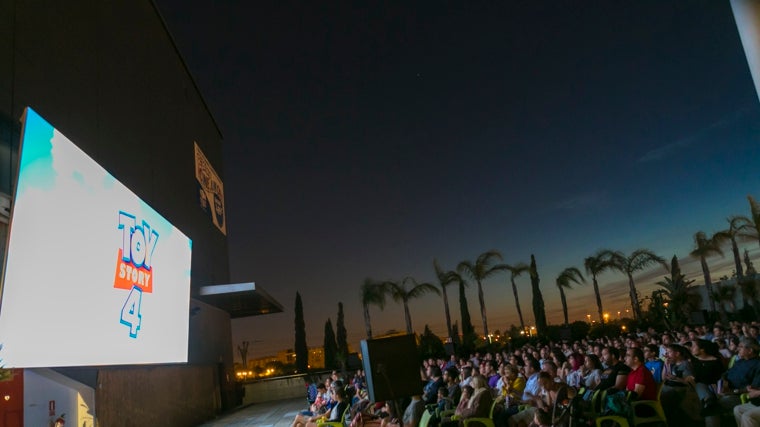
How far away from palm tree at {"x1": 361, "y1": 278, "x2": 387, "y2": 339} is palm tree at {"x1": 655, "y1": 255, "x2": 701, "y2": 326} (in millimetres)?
10446

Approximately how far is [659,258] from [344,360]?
13129 millimetres

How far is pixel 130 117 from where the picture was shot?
10.7 metres

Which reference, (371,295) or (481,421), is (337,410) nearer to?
(481,421)

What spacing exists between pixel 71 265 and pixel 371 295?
17.2m

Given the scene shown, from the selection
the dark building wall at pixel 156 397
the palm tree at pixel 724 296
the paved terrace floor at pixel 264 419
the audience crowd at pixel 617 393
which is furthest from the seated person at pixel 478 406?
the palm tree at pixel 724 296

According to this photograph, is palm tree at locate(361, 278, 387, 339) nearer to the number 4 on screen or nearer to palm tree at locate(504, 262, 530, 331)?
palm tree at locate(504, 262, 530, 331)

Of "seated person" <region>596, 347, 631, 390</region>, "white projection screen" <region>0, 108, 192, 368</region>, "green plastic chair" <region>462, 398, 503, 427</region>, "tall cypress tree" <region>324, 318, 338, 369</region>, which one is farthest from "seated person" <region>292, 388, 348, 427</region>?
"tall cypress tree" <region>324, 318, 338, 369</region>

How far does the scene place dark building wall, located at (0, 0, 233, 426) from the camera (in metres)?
6.64

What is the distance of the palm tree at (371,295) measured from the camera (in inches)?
866

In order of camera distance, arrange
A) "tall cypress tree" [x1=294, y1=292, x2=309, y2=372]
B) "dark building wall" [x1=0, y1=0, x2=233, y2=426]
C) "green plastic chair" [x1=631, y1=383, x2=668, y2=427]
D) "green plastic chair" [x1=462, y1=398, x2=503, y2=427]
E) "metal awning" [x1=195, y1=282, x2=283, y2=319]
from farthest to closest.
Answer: "tall cypress tree" [x1=294, y1=292, x2=309, y2=372], "metal awning" [x1=195, y1=282, x2=283, y2=319], "dark building wall" [x1=0, y1=0, x2=233, y2=426], "green plastic chair" [x1=462, y1=398, x2=503, y2=427], "green plastic chair" [x1=631, y1=383, x2=668, y2=427]

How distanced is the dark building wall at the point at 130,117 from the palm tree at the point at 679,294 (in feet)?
50.8

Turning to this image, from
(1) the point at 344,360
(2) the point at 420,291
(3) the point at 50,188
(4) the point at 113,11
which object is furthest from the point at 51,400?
(2) the point at 420,291

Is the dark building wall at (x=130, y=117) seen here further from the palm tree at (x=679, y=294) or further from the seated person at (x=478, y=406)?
the palm tree at (x=679, y=294)

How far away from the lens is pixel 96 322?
5.67m
